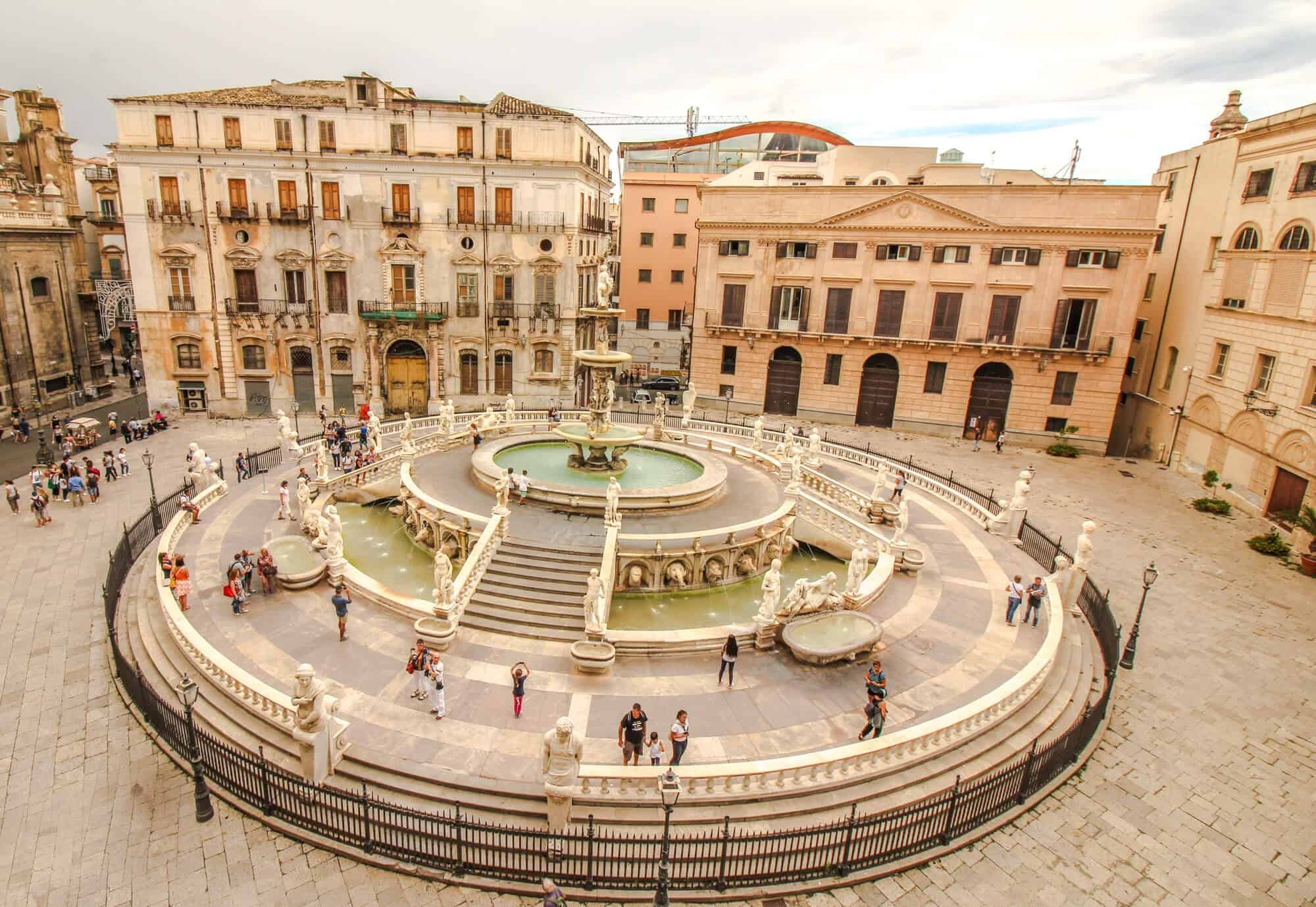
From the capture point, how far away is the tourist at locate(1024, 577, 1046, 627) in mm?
18656

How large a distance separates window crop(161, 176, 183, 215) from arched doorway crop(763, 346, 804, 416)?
32749mm

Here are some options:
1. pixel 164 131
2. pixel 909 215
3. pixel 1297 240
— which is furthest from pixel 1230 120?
pixel 164 131

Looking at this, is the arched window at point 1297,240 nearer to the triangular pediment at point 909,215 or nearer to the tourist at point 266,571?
Result: the triangular pediment at point 909,215

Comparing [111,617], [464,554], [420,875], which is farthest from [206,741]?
[464,554]

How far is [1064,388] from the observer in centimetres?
3909

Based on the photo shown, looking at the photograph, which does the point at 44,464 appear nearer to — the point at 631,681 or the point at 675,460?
the point at 675,460

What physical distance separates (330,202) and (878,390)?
31.9 metres

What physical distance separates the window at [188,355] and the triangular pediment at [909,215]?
35.3 m

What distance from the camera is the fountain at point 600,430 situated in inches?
1017

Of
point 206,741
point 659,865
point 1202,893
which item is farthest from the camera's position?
point 206,741

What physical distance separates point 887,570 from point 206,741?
657 inches

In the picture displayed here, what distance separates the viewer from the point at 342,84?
42.0 meters

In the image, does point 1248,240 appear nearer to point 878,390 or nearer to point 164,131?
point 878,390

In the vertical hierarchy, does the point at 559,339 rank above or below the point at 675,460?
above
